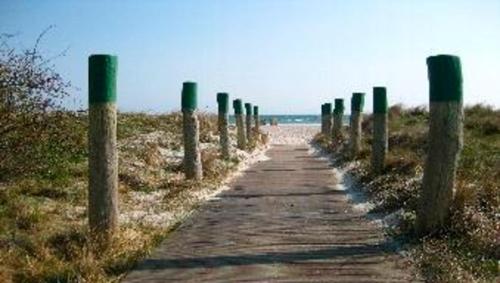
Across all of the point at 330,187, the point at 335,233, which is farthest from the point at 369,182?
the point at 335,233

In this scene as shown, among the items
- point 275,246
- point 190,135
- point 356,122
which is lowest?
point 275,246

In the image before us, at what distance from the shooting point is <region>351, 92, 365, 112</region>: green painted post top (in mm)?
18734

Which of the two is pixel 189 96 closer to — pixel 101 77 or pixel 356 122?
pixel 356 122

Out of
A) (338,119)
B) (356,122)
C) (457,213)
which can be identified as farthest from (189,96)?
(338,119)

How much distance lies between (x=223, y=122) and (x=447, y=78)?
11776 millimetres

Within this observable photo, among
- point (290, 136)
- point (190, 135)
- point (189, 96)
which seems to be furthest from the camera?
point (290, 136)

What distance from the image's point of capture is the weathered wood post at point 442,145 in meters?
7.62

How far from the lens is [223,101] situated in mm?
19828

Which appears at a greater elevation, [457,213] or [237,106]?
[237,106]

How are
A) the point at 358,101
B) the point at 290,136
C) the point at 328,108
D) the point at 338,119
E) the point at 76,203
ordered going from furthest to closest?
the point at 290,136, the point at 328,108, the point at 338,119, the point at 358,101, the point at 76,203

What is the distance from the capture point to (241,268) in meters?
6.46

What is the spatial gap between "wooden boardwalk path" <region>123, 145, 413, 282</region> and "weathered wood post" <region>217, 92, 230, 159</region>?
7143 mm

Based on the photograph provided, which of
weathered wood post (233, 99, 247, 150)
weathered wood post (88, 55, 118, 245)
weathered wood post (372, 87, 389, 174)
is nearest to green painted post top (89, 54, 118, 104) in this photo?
weathered wood post (88, 55, 118, 245)

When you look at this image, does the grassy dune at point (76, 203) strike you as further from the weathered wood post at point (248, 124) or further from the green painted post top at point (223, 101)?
the weathered wood post at point (248, 124)
